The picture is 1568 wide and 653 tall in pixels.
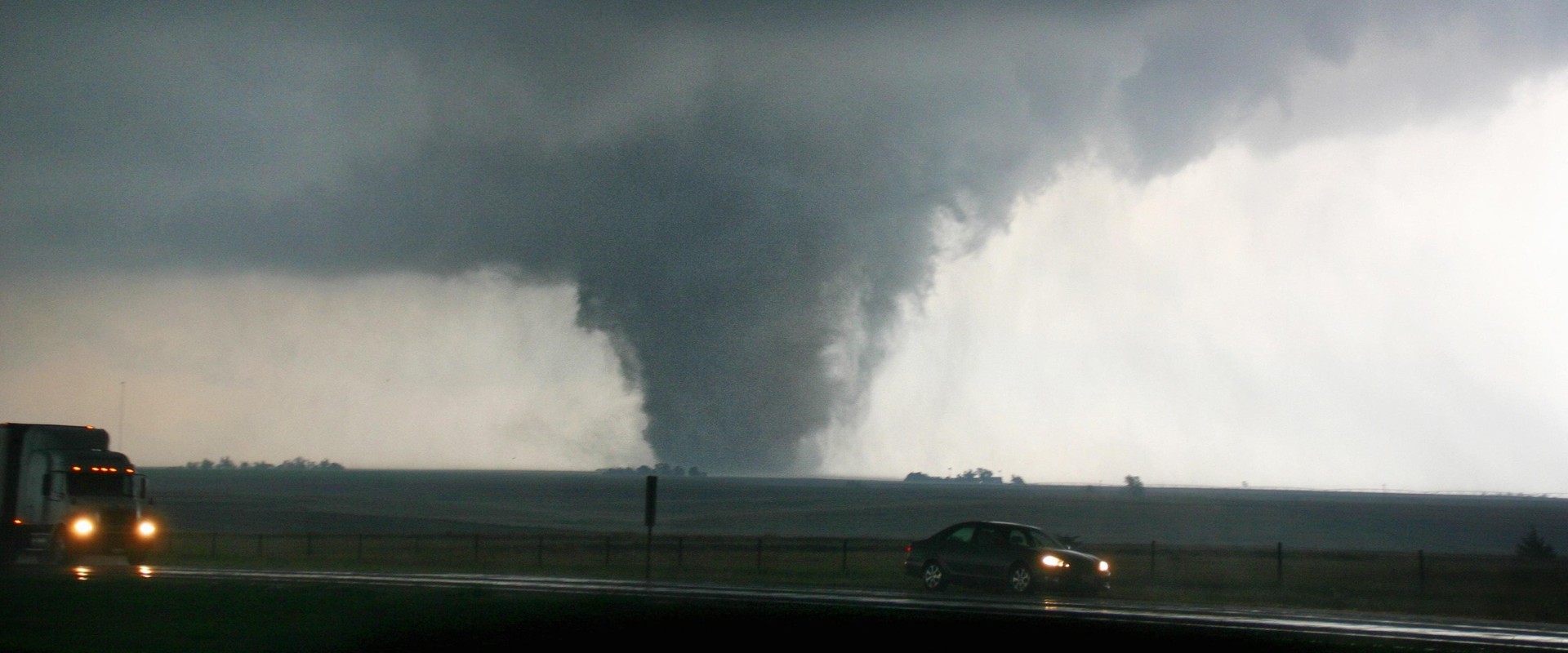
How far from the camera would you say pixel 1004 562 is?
30.2 metres

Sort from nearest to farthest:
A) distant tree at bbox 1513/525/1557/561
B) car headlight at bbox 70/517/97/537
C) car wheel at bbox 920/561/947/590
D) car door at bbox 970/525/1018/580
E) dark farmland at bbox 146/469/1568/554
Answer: car door at bbox 970/525/1018/580
car wheel at bbox 920/561/947/590
car headlight at bbox 70/517/97/537
distant tree at bbox 1513/525/1557/561
dark farmland at bbox 146/469/1568/554

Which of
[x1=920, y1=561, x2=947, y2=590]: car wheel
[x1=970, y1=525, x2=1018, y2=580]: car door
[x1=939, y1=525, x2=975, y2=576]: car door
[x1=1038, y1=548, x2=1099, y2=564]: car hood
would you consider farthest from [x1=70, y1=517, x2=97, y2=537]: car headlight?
[x1=1038, y1=548, x2=1099, y2=564]: car hood

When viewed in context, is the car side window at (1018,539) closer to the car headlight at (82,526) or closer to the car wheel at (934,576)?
the car wheel at (934,576)

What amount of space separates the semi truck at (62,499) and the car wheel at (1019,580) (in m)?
24.7

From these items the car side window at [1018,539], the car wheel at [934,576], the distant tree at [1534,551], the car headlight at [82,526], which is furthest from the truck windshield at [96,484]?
the distant tree at [1534,551]

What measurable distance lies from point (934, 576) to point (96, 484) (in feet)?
77.9

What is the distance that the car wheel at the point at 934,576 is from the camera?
31.4m

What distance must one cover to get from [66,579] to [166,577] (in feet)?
6.95

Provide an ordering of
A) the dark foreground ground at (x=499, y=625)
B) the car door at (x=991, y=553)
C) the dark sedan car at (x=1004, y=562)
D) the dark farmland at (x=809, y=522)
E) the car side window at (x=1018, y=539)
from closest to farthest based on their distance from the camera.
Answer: the dark foreground ground at (x=499, y=625)
the dark sedan car at (x=1004, y=562)
the car door at (x=991, y=553)
the car side window at (x=1018, y=539)
the dark farmland at (x=809, y=522)

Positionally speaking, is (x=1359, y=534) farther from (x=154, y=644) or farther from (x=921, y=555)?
(x=154, y=644)

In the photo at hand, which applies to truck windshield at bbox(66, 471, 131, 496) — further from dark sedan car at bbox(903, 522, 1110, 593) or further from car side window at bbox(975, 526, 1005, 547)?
car side window at bbox(975, 526, 1005, 547)

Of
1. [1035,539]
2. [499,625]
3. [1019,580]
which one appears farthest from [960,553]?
[499,625]

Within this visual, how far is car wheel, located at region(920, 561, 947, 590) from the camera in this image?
1237 inches

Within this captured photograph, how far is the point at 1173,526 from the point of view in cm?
11975
